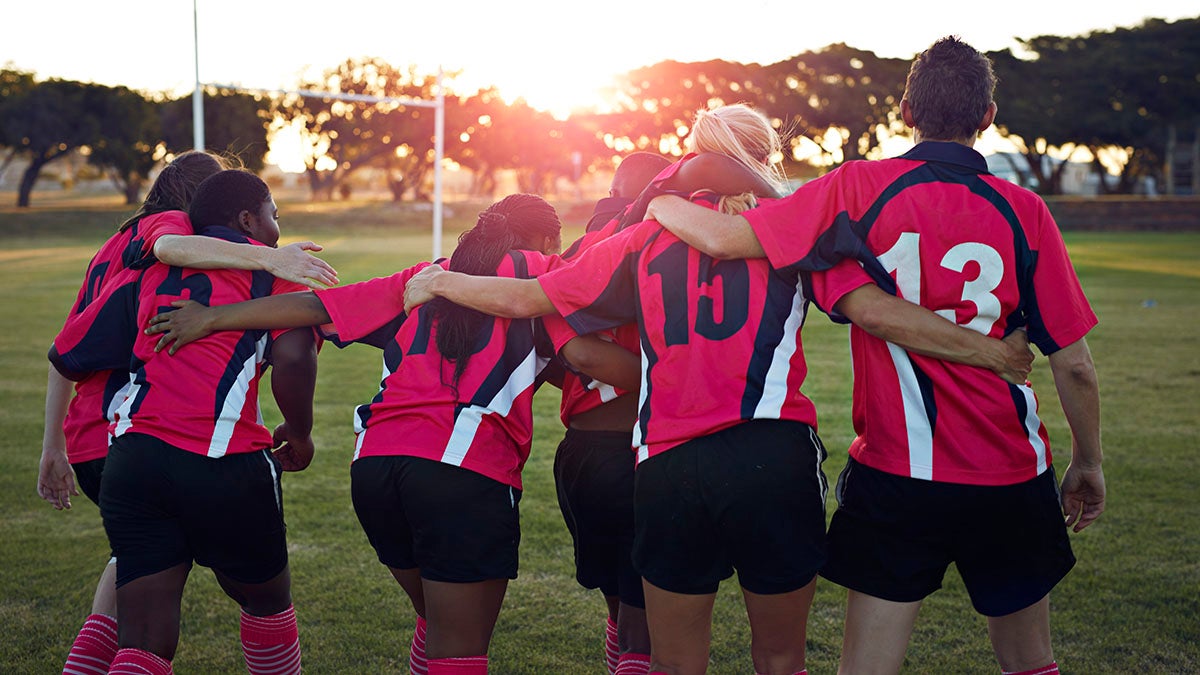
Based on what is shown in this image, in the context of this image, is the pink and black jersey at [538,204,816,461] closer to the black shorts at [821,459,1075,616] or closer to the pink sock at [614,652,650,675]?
the black shorts at [821,459,1075,616]

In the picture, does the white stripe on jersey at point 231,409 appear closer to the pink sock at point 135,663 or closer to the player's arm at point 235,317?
the player's arm at point 235,317

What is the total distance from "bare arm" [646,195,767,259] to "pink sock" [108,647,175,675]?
5.92 ft

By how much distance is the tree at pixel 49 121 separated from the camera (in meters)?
49.8

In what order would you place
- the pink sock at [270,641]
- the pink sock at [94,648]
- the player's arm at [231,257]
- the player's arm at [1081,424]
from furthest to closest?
the pink sock at [270,641] → the pink sock at [94,648] → the player's arm at [231,257] → the player's arm at [1081,424]

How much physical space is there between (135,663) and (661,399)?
158 centimetres

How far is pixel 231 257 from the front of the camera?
3139 millimetres

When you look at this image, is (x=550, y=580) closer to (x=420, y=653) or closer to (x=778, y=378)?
(x=420, y=653)

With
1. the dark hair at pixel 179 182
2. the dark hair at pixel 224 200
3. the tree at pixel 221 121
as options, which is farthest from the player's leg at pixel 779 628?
the tree at pixel 221 121

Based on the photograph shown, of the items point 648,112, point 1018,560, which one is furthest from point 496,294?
point 648,112

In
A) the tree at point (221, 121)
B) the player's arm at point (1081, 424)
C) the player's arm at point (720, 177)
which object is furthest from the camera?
the tree at point (221, 121)

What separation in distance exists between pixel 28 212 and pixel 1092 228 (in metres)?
45.3

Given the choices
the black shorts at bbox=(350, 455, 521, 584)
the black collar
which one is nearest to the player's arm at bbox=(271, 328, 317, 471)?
the black shorts at bbox=(350, 455, 521, 584)

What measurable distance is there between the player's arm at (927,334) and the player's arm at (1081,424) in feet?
0.34

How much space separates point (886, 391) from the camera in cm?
278
